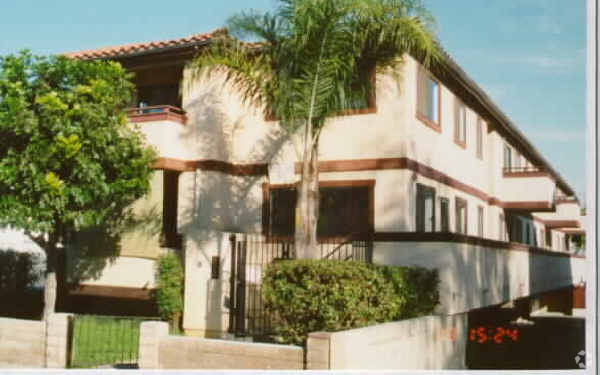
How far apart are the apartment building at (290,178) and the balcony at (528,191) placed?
375cm

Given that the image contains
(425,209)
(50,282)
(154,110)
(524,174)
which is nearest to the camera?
(50,282)

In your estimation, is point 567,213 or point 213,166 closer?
point 213,166

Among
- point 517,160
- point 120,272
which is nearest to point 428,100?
point 120,272

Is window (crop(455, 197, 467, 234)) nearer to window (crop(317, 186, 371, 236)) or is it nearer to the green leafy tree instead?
window (crop(317, 186, 371, 236))

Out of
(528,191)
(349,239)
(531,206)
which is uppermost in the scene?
(528,191)

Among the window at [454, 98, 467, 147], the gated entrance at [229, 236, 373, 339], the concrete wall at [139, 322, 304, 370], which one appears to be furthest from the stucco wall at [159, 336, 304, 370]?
the window at [454, 98, 467, 147]

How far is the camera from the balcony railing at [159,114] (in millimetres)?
14719

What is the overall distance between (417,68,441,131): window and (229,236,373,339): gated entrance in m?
3.40

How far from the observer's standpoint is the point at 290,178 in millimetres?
14930

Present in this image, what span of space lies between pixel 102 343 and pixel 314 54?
572cm

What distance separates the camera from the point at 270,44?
11844mm

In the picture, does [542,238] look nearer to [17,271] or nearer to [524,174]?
[524,174]

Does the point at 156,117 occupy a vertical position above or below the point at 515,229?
above

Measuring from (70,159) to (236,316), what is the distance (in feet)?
13.3
